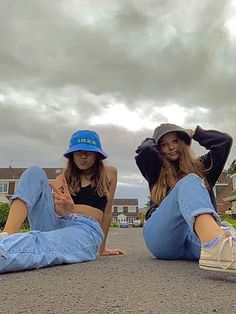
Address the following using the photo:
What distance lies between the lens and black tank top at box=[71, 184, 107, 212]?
3258 mm

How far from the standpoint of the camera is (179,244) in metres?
3.03

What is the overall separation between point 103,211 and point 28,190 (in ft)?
2.53

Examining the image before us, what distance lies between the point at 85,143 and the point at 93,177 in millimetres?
295

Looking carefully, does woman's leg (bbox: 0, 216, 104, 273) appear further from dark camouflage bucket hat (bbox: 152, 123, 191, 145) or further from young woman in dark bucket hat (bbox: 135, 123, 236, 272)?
dark camouflage bucket hat (bbox: 152, 123, 191, 145)

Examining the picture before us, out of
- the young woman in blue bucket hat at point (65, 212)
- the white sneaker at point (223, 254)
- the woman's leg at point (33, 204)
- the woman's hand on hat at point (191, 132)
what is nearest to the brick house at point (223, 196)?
the woman's hand on hat at point (191, 132)

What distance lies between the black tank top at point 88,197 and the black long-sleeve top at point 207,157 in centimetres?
42

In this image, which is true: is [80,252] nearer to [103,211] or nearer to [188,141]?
[103,211]

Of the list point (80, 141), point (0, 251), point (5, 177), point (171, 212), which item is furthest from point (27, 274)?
point (5, 177)

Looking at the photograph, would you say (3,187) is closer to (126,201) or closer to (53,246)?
(126,201)

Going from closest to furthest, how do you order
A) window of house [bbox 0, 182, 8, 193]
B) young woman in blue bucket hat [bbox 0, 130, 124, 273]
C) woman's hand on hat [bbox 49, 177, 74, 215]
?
young woman in blue bucket hat [bbox 0, 130, 124, 273] → woman's hand on hat [bbox 49, 177, 74, 215] → window of house [bbox 0, 182, 8, 193]

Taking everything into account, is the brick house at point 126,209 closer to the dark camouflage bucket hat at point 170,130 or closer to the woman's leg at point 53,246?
the dark camouflage bucket hat at point 170,130

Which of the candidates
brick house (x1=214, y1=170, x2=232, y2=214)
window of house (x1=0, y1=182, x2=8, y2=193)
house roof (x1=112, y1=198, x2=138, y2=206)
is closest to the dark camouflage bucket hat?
brick house (x1=214, y1=170, x2=232, y2=214)

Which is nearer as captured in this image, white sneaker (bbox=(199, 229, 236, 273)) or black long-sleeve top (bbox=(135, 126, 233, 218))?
white sneaker (bbox=(199, 229, 236, 273))

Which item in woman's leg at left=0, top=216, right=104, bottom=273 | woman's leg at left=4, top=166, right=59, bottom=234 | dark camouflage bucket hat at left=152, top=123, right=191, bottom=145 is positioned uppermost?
dark camouflage bucket hat at left=152, top=123, right=191, bottom=145
